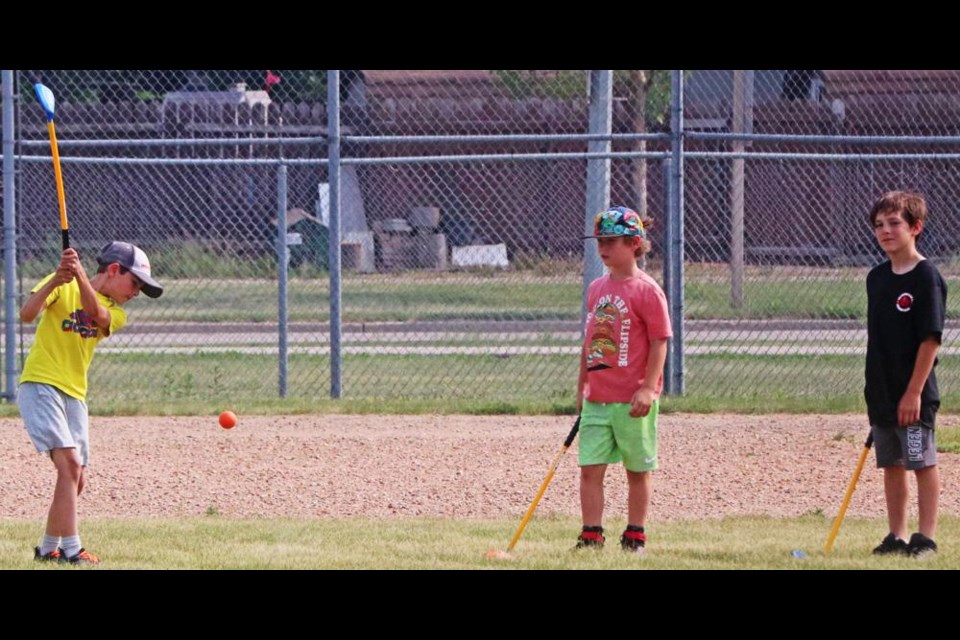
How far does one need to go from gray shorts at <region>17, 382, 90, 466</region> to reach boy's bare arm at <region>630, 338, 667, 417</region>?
2369 mm

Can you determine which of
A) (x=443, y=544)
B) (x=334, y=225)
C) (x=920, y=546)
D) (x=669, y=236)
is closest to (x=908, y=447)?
(x=920, y=546)

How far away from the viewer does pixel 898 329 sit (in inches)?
235

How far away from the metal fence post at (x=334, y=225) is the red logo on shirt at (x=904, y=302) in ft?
17.7

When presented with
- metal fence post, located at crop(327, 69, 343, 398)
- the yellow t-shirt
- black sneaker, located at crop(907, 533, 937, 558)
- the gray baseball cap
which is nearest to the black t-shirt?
black sneaker, located at crop(907, 533, 937, 558)

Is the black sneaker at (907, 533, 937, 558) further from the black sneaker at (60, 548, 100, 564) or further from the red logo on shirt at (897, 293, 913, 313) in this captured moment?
the black sneaker at (60, 548, 100, 564)

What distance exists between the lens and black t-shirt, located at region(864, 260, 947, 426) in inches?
232

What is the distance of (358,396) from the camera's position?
11.1m

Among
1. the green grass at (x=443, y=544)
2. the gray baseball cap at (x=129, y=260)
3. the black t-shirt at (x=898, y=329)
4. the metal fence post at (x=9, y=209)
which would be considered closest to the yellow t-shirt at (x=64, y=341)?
the gray baseball cap at (x=129, y=260)

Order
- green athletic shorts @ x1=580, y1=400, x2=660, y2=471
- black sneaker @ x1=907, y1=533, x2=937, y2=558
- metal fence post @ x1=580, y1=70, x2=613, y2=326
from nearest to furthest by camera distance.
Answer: black sneaker @ x1=907, y1=533, x2=937, y2=558, green athletic shorts @ x1=580, y1=400, x2=660, y2=471, metal fence post @ x1=580, y1=70, x2=613, y2=326

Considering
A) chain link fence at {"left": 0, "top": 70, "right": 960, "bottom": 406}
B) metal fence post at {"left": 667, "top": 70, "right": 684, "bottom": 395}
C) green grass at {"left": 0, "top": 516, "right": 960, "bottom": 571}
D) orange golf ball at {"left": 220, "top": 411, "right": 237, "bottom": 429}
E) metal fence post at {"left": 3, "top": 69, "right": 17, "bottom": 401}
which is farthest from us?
chain link fence at {"left": 0, "top": 70, "right": 960, "bottom": 406}

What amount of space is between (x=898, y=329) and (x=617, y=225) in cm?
127

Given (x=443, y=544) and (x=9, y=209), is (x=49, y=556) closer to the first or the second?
(x=443, y=544)

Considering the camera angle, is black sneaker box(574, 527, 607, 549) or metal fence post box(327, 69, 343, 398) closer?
black sneaker box(574, 527, 607, 549)

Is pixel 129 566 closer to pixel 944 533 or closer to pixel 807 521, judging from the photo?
pixel 807 521
